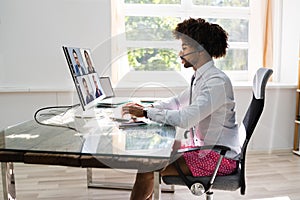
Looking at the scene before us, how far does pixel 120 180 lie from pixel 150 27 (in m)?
1.63

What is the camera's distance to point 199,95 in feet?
4.72

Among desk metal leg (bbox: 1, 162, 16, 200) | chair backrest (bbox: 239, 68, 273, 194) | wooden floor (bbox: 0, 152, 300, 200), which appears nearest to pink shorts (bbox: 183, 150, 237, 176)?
chair backrest (bbox: 239, 68, 273, 194)

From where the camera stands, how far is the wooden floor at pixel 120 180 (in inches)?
88.3

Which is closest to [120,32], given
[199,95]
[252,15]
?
[252,15]

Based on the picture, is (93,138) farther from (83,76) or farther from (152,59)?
(152,59)

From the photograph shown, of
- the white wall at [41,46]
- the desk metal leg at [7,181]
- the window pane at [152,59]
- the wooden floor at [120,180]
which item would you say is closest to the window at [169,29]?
the window pane at [152,59]

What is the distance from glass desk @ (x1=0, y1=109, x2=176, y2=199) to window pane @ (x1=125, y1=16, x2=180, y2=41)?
1.86 meters

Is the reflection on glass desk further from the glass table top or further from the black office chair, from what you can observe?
the black office chair

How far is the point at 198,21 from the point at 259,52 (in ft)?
6.59

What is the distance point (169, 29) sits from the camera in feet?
10.7

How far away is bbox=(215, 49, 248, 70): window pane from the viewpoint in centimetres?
347

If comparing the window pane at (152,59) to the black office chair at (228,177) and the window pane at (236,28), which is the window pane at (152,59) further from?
the black office chair at (228,177)

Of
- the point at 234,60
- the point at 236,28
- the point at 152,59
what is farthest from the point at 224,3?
the point at 152,59

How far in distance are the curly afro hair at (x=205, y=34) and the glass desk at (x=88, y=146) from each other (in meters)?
0.47
